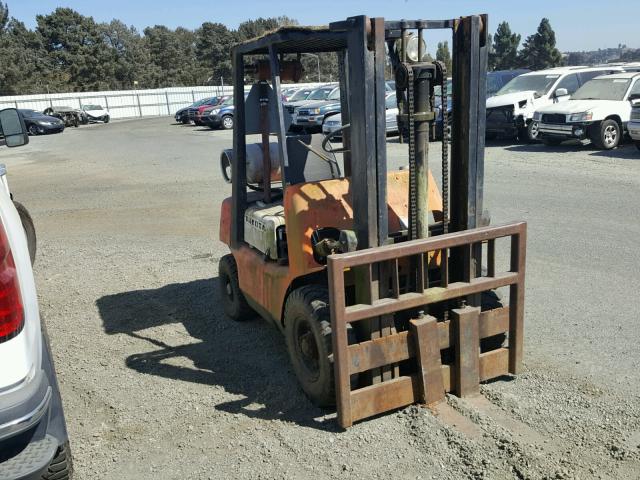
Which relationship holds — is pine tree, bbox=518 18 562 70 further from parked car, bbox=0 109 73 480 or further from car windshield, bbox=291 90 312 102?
parked car, bbox=0 109 73 480

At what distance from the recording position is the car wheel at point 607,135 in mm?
14695

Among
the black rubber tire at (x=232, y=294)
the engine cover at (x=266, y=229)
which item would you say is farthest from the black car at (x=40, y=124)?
the engine cover at (x=266, y=229)

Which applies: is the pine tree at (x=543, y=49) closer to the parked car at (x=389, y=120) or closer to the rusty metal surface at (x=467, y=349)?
the parked car at (x=389, y=120)

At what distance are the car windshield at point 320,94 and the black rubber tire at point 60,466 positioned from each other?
23405 mm

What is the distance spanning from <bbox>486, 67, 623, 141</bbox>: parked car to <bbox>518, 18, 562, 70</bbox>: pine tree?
2114 inches

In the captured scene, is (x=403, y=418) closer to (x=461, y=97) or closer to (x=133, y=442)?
(x=133, y=442)

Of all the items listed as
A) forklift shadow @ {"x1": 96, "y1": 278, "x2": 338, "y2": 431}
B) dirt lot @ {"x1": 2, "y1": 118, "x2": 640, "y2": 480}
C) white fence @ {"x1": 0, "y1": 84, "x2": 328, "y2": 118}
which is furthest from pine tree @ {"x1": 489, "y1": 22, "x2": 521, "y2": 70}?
forklift shadow @ {"x1": 96, "y1": 278, "x2": 338, "y2": 431}

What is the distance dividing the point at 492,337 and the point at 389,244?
1066 mm

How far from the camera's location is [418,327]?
365 cm

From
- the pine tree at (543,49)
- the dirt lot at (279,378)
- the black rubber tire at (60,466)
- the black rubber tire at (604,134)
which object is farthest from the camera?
the pine tree at (543,49)

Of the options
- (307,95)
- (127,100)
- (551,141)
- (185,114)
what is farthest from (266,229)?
(127,100)

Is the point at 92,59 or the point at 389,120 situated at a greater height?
the point at 92,59

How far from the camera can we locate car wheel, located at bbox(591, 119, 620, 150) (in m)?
14.7

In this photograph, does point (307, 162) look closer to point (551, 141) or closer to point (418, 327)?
point (418, 327)
